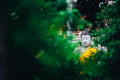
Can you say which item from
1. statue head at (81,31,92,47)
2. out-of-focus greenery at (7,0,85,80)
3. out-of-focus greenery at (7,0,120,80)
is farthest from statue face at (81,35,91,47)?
out-of-focus greenery at (7,0,85,80)

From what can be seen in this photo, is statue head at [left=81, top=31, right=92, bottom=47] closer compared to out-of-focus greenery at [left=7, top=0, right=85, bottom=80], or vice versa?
out-of-focus greenery at [left=7, top=0, right=85, bottom=80]

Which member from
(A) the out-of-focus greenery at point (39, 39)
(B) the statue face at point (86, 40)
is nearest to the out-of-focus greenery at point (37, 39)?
(A) the out-of-focus greenery at point (39, 39)

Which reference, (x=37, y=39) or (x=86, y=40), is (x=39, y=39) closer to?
(x=37, y=39)

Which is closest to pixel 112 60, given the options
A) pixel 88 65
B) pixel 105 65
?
pixel 105 65

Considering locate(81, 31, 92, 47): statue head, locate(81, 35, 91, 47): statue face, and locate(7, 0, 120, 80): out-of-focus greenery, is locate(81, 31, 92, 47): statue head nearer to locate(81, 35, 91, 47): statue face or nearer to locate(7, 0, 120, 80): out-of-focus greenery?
locate(81, 35, 91, 47): statue face

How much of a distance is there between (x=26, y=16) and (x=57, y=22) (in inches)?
13.7

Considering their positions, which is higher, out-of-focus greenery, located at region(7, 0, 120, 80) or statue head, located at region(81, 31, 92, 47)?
out-of-focus greenery, located at region(7, 0, 120, 80)

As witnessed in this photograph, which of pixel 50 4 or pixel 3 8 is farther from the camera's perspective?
pixel 50 4

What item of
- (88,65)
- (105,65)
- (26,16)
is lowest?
(105,65)

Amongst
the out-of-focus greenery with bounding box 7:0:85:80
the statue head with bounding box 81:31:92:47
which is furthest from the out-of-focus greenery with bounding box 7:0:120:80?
the statue head with bounding box 81:31:92:47

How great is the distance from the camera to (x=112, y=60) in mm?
7352

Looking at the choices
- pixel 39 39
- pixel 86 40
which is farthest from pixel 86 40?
pixel 39 39

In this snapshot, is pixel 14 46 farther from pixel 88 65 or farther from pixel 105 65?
pixel 105 65

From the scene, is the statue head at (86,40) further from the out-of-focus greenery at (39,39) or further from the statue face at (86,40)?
the out-of-focus greenery at (39,39)
